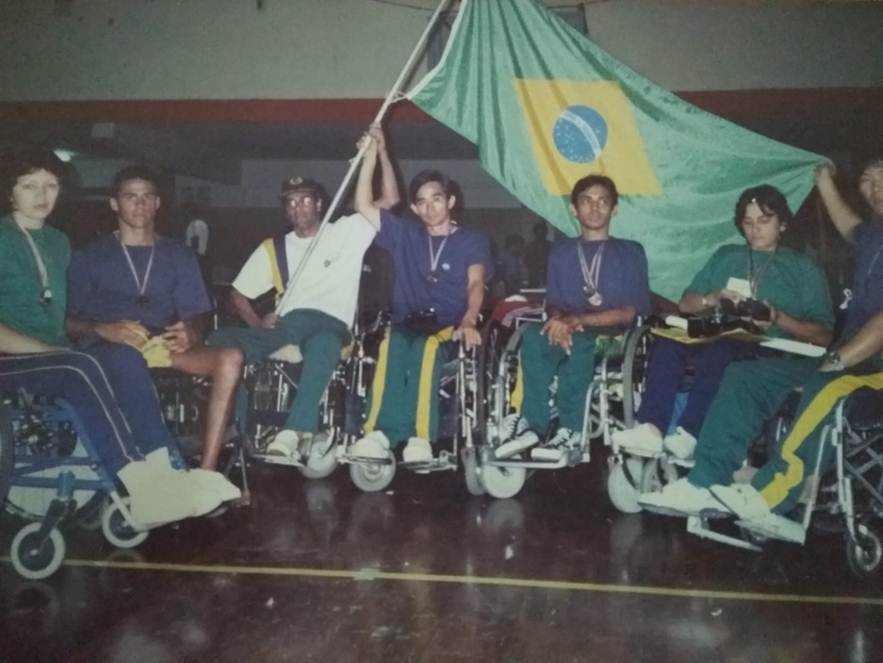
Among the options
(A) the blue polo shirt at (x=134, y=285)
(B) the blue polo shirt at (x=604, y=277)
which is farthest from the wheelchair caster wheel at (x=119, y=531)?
(B) the blue polo shirt at (x=604, y=277)

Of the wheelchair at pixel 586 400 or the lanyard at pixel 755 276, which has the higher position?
the lanyard at pixel 755 276

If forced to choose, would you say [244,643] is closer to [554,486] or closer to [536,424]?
[536,424]

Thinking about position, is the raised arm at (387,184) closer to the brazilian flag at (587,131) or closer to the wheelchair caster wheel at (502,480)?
the brazilian flag at (587,131)

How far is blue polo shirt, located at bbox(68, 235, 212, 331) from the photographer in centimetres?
306

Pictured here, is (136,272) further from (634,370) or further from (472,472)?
(634,370)

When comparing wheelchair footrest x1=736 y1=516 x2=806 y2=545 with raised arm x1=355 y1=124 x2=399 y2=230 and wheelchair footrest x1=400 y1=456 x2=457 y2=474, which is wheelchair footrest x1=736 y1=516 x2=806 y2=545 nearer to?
wheelchair footrest x1=400 y1=456 x2=457 y2=474

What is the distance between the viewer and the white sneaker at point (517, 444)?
Answer: 126 inches

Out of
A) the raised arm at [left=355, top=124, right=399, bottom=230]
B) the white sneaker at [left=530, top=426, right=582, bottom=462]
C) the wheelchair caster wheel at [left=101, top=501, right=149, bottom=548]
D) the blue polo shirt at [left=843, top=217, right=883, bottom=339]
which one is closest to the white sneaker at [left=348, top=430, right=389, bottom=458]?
the white sneaker at [left=530, top=426, right=582, bottom=462]

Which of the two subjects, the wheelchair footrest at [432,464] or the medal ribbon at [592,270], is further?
the medal ribbon at [592,270]

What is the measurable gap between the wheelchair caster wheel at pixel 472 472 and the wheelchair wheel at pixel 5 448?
172 centimetres

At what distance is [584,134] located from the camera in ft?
12.0

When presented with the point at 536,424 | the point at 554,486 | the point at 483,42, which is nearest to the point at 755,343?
the point at 536,424

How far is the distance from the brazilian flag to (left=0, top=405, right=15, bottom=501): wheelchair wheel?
7.02 feet

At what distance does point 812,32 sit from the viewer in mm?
4566
